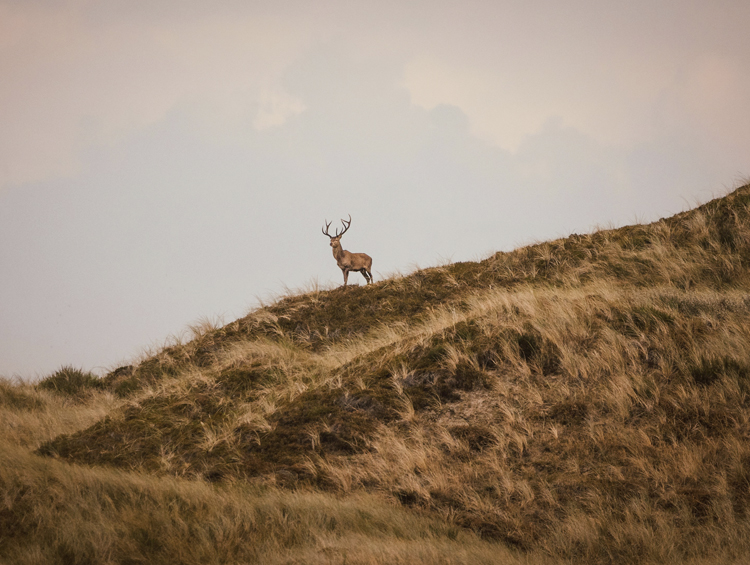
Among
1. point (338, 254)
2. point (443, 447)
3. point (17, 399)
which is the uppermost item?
point (338, 254)

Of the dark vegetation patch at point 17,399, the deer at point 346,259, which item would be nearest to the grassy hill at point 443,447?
the dark vegetation patch at point 17,399

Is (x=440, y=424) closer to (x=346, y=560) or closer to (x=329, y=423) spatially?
(x=329, y=423)

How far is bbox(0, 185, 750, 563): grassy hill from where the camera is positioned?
4.85 m

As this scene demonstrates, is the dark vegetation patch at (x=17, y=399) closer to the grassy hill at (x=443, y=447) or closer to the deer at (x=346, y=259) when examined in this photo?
the grassy hill at (x=443, y=447)

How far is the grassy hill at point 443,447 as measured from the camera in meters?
4.85

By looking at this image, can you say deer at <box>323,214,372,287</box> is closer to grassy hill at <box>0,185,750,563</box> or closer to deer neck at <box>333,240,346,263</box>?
deer neck at <box>333,240,346,263</box>

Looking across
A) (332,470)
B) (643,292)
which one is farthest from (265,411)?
(643,292)

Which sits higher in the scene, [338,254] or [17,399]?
[338,254]

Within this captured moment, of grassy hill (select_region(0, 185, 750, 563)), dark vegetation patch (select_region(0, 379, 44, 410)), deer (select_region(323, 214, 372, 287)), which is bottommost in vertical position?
grassy hill (select_region(0, 185, 750, 563))

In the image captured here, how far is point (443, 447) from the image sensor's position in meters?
6.65

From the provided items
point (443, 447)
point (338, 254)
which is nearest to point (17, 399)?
point (338, 254)

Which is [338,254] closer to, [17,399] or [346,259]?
[346,259]

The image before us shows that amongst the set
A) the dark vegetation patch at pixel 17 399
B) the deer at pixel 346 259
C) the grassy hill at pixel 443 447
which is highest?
the deer at pixel 346 259

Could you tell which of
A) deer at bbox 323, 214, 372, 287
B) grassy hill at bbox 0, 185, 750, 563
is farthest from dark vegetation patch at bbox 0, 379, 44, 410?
deer at bbox 323, 214, 372, 287
